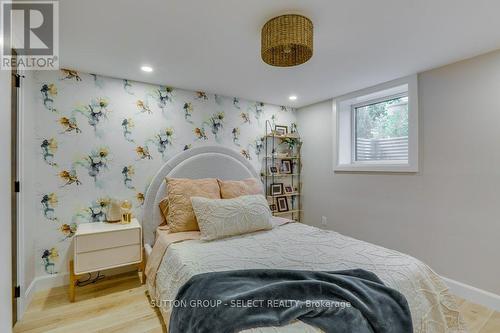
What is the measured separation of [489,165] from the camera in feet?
7.11

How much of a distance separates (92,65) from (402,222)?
11.9 feet

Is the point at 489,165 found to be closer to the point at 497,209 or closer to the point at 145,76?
the point at 497,209

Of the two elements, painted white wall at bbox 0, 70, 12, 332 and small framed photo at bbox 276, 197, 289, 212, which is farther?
small framed photo at bbox 276, 197, 289, 212

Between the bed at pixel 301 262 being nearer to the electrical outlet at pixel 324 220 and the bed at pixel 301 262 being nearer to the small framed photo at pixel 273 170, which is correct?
the electrical outlet at pixel 324 220

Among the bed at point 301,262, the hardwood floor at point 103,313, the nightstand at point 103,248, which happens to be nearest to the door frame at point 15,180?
the hardwood floor at point 103,313

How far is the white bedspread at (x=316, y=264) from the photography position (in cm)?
147

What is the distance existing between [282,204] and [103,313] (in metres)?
2.60

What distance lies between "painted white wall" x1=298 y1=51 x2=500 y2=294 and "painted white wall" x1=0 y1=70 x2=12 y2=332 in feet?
10.9

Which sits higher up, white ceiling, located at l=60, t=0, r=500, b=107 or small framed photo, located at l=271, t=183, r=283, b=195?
white ceiling, located at l=60, t=0, r=500, b=107

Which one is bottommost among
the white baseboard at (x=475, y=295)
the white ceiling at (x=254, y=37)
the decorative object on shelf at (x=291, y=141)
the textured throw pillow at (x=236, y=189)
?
the white baseboard at (x=475, y=295)

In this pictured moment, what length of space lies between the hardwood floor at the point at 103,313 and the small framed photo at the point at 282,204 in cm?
214

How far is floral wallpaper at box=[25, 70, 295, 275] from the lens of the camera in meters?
2.42

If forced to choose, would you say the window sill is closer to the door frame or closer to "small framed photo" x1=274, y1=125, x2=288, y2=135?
"small framed photo" x1=274, y1=125, x2=288, y2=135

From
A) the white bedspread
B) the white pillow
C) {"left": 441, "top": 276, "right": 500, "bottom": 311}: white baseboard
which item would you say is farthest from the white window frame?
the white pillow
